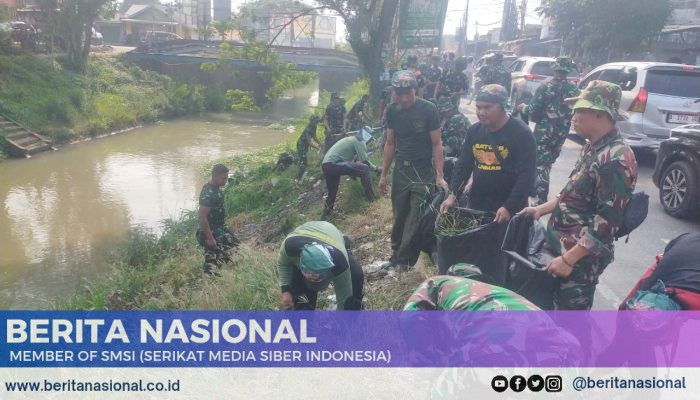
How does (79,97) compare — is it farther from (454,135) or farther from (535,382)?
(535,382)

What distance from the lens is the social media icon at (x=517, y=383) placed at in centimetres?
169

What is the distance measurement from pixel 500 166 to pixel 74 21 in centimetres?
2366

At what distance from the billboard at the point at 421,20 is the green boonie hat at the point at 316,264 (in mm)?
12560

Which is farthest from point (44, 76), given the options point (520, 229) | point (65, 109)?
point (520, 229)

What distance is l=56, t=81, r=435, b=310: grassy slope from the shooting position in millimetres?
4332

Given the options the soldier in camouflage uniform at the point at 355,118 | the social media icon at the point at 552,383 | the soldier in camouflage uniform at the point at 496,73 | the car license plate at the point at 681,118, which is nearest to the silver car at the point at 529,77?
the soldier in camouflage uniform at the point at 496,73

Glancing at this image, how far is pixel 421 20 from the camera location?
47.3ft

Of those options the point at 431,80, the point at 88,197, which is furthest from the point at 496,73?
the point at 88,197

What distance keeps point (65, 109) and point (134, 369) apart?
1829 cm

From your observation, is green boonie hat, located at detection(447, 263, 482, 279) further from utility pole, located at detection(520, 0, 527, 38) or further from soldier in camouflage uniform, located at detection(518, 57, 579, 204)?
utility pole, located at detection(520, 0, 527, 38)

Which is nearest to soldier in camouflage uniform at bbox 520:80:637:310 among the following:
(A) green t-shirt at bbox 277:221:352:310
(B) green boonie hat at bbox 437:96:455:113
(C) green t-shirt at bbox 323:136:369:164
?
(A) green t-shirt at bbox 277:221:352:310

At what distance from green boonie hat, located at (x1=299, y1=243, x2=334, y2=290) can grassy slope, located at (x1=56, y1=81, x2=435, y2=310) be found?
0.91 metres

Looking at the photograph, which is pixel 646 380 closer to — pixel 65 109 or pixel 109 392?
pixel 109 392

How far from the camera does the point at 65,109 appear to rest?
1903 cm
